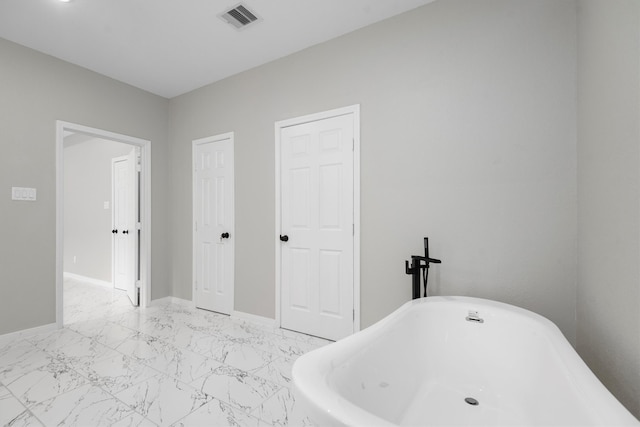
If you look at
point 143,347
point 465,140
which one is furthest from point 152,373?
point 465,140

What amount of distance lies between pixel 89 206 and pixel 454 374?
604 centimetres

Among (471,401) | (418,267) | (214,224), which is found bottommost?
(471,401)

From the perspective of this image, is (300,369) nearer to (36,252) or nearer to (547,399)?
(547,399)

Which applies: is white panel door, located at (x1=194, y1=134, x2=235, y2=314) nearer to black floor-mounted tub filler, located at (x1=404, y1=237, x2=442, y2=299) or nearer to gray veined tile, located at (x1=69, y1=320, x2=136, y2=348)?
gray veined tile, located at (x1=69, y1=320, x2=136, y2=348)

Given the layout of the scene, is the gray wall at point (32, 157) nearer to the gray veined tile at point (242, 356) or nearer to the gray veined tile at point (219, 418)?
the gray veined tile at point (242, 356)

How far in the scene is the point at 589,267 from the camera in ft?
5.14

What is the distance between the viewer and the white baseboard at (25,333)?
2630 millimetres

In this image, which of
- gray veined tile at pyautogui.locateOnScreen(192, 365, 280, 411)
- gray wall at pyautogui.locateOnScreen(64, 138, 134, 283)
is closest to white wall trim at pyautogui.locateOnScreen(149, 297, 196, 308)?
gray wall at pyautogui.locateOnScreen(64, 138, 134, 283)

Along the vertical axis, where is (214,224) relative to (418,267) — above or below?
above

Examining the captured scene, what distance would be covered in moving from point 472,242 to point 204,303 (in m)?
3.11

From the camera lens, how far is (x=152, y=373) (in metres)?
2.12

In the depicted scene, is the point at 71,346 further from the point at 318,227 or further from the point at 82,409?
the point at 318,227

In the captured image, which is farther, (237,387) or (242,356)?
(242,356)

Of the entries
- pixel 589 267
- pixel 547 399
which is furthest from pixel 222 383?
pixel 589 267
